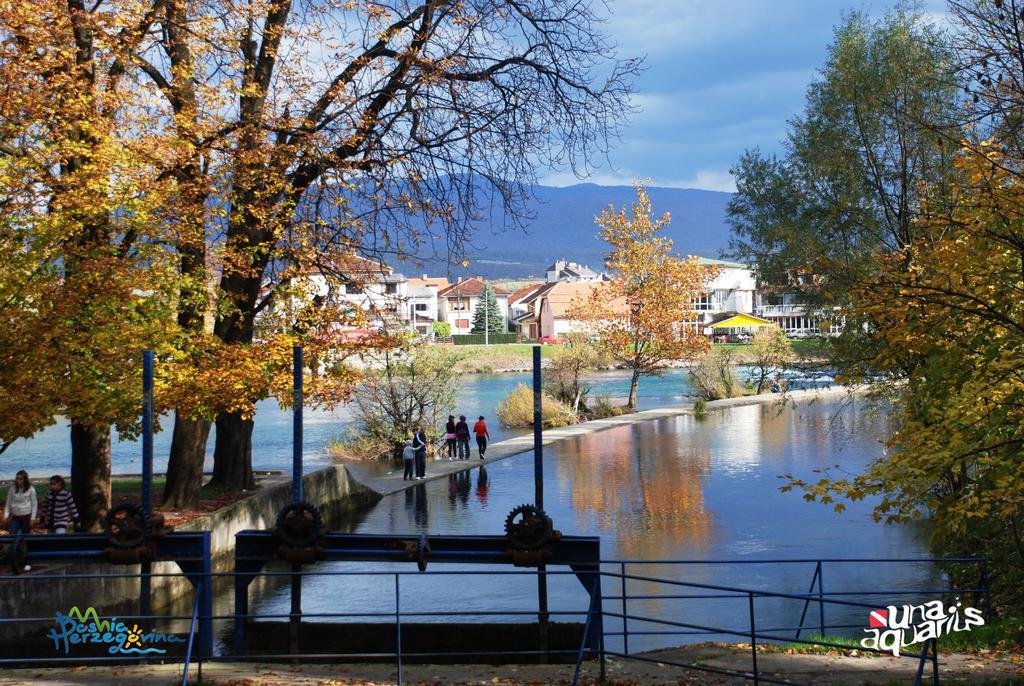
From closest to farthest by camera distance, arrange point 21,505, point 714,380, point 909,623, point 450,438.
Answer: point 909,623
point 21,505
point 450,438
point 714,380

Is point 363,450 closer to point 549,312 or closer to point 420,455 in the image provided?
point 420,455

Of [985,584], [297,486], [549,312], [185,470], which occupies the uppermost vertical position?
[549,312]

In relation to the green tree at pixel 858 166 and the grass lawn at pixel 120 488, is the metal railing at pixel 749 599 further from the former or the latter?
the grass lawn at pixel 120 488

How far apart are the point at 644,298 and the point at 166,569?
4574cm

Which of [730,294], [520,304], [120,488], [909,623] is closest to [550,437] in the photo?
[120,488]

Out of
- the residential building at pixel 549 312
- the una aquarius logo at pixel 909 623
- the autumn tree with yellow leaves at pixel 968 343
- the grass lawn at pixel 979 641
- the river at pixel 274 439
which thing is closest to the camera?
the autumn tree with yellow leaves at pixel 968 343

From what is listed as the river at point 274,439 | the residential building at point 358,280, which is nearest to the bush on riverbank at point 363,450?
the river at point 274,439

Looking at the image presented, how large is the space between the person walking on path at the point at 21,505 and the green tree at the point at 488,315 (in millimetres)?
134780

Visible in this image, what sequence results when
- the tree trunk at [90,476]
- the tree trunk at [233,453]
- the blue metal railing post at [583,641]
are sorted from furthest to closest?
the tree trunk at [233,453] → the tree trunk at [90,476] → the blue metal railing post at [583,641]

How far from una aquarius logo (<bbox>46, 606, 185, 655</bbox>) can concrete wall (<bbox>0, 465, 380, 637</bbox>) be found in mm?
582

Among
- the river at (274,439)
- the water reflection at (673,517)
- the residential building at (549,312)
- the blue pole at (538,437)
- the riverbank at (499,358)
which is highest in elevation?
the residential building at (549,312)

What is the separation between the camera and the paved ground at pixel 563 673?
11594mm

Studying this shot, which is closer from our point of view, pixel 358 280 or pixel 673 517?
pixel 358 280

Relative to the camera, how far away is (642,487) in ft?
106
